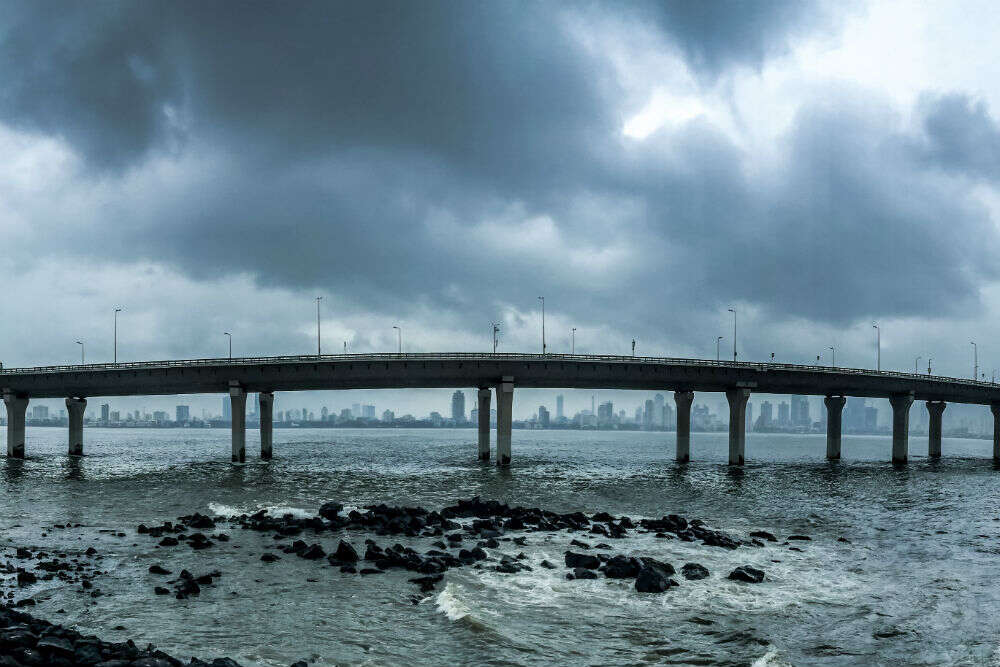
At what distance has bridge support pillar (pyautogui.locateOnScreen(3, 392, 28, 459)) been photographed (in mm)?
91750

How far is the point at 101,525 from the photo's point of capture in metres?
37.2

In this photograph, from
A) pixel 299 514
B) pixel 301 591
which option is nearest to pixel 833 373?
pixel 299 514

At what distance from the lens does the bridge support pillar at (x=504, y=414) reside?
8025cm

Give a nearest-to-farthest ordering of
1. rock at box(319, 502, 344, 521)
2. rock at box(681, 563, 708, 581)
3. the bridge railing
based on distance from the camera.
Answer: rock at box(681, 563, 708, 581), rock at box(319, 502, 344, 521), the bridge railing

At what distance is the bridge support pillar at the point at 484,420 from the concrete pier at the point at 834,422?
184 ft

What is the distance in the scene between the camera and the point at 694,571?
2620cm

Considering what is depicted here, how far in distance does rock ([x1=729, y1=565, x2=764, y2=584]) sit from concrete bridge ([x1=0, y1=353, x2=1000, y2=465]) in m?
53.7

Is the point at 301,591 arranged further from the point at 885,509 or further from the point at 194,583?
the point at 885,509

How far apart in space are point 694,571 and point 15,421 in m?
101

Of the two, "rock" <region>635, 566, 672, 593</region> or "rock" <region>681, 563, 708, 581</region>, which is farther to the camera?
"rock" <region>681, 563, 708, 581</region>

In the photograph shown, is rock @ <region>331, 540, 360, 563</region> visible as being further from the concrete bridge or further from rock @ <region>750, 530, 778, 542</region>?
the concrete bridge

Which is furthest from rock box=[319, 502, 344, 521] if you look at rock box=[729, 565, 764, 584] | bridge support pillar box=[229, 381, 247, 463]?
bridge support pillar box=[229, 381, 247, 463]

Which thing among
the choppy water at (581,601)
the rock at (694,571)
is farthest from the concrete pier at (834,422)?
the rock at (694,571)

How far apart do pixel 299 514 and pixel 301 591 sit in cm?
1837
